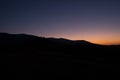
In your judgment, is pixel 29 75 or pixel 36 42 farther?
pixel 36 42

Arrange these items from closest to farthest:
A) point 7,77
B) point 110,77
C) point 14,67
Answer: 1. point 7,77
2. point 110,77
3. point 14,67

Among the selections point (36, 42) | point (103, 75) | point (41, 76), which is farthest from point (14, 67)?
point (36, 42)

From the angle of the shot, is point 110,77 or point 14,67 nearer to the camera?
point 110,77

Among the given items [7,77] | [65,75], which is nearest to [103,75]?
[65,75]

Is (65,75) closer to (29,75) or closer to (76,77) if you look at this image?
(76,77)

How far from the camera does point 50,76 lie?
6668 mm

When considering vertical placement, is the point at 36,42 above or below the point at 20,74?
above

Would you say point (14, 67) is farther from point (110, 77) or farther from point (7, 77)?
point (110, 77)

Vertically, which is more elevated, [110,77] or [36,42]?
[36,42]

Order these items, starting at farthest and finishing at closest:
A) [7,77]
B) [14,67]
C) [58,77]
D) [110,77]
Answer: [14,67] < [110,77] < [58,77] < [7,77]

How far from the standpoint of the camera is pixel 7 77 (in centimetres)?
617

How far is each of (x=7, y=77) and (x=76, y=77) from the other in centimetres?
348

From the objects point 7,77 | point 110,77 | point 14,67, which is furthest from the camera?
point 14,67

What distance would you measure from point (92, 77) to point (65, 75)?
148 cm
